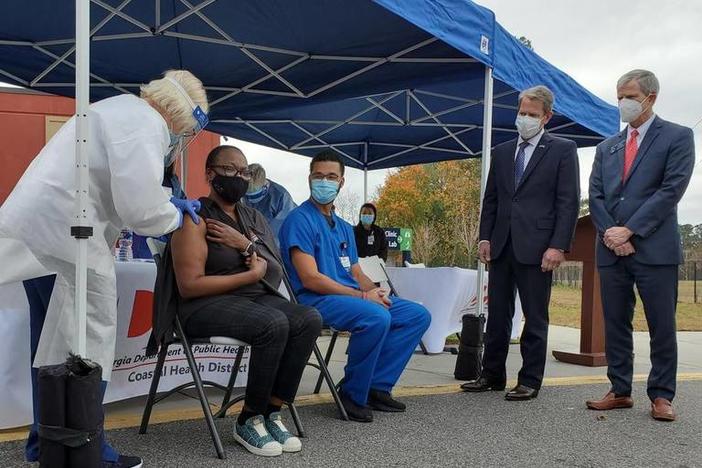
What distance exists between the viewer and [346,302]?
10.6ft

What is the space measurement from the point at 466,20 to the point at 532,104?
0.77 m

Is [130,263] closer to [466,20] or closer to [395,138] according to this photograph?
[466,20]

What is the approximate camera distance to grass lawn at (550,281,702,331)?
38.0 ft

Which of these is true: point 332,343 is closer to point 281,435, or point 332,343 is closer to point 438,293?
point 281,435

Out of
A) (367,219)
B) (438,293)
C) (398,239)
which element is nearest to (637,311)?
(398,239)

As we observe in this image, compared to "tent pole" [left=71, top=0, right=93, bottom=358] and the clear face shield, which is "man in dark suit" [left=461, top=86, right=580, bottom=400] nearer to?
the clear face shield

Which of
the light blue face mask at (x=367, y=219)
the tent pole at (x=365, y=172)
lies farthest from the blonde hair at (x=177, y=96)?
the tent pole at (x=365, y=172)

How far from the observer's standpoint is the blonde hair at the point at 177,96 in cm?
232

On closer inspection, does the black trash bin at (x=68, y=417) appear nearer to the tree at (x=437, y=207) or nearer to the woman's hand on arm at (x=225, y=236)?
the woman's hand on arm at (x=225, y=236)

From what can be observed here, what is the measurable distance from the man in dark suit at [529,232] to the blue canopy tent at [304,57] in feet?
1.87

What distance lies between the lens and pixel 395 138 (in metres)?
8.00

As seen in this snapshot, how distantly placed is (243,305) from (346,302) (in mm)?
684

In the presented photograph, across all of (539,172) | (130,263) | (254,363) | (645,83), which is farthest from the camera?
(539,172)

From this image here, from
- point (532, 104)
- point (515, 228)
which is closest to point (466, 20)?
point (532, 104)
